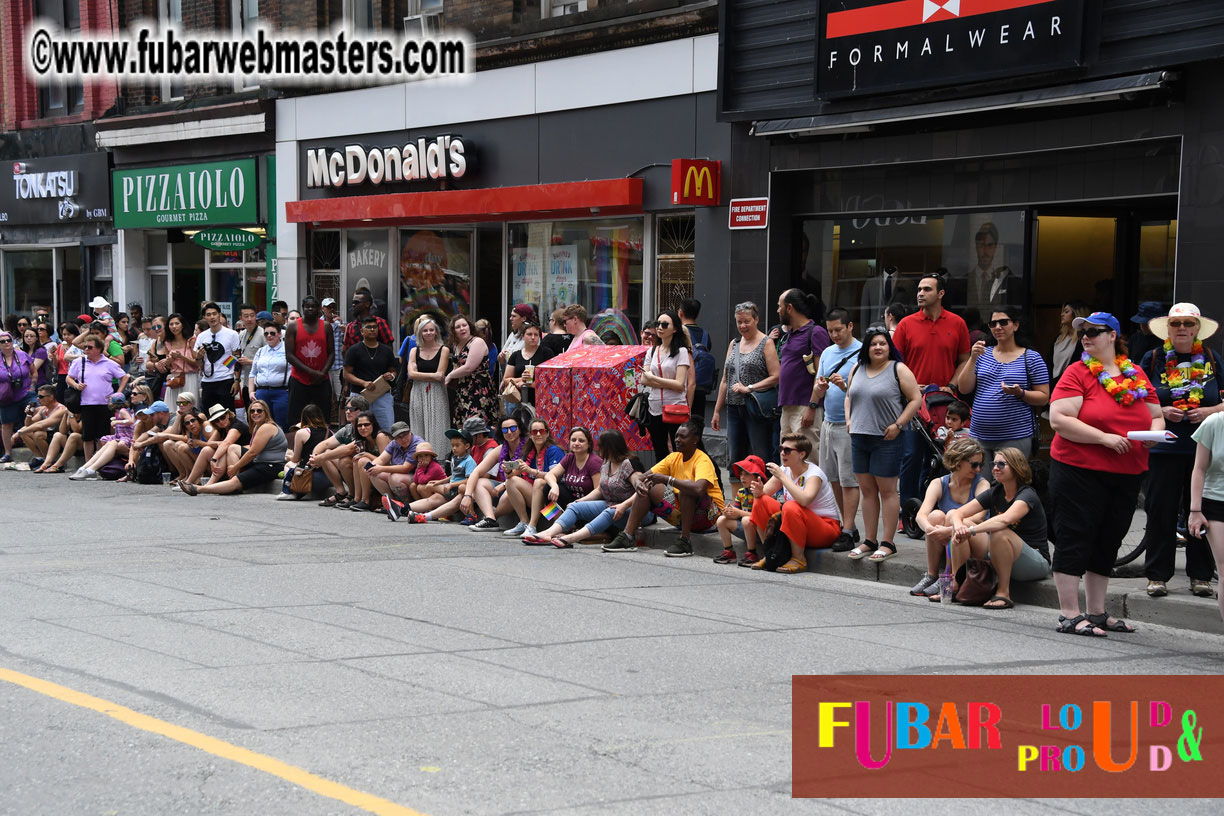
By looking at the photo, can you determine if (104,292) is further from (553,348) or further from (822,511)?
(822,511)

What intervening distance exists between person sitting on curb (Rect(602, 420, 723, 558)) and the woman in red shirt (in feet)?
12.3

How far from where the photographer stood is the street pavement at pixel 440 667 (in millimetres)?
5039

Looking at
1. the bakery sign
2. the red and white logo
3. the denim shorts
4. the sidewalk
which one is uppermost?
the red and white logo

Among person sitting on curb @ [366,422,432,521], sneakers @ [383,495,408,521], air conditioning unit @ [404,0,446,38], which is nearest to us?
sneakers @ [383,495,408,521]

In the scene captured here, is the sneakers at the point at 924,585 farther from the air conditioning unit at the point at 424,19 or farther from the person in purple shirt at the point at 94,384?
the air conditioning unit at the point at 424,19

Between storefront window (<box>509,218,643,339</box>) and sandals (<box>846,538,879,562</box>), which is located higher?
storefront window (<box>509,218,643,339</box>)

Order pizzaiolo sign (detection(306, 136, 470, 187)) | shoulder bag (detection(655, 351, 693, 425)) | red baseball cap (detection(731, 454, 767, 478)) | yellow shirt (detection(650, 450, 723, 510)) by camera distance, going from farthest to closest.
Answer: pizzaiolo sign (detection(306, 136, 470, 187)), shoulder bag (detection(655, 351, 693, 425)), yellow shirt (detection(650, 450, 723, 510)), red baseball cap (detection(731, 454, 767, 478))

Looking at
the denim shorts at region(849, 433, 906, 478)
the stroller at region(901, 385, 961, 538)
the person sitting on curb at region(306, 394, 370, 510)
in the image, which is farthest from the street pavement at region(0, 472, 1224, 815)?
the person sitting on curb at region(306, 394, 370, 510)

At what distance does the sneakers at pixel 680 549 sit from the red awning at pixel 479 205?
6302 millimetres

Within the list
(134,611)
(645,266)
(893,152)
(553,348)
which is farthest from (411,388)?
(134,611)

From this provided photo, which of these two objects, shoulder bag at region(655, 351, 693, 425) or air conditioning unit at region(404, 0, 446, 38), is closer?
shoulder bag at region(655, 351, 693, 425)

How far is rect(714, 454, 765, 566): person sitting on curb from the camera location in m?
10.8

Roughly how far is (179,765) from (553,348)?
31.1ft

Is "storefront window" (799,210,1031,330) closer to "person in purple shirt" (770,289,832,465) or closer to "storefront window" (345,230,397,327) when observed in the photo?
"person in purple shirt" (770,289,832,465)
